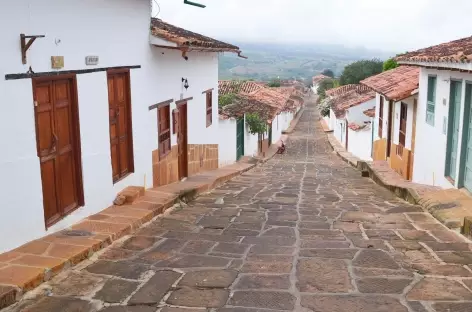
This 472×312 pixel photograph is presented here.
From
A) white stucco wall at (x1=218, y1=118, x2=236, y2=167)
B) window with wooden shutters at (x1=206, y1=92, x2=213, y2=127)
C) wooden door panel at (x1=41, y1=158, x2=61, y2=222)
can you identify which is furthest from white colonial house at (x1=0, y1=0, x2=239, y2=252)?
white stucco wall at (x1=218, y1=118, x2=236, y2=167)

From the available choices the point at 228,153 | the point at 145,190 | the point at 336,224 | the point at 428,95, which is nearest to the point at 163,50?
the point at 145,190

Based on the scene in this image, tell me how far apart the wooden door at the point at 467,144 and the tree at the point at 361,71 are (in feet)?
171

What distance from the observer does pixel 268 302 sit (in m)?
4.62

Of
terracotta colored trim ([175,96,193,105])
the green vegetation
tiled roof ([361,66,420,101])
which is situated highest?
tiled roof ([361,66,420,101])

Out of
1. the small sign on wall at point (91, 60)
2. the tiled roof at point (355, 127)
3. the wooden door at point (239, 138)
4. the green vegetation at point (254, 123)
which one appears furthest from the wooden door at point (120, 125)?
the tiled roof at point (355, 127)

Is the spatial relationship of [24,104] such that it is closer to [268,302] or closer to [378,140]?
[268,302]

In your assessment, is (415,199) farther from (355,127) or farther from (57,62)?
(355,127)

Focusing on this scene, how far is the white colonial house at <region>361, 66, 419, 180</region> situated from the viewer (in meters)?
14.3

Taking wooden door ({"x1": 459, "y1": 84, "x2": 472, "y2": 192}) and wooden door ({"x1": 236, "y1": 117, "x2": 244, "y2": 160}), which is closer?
wooden door ({"x1": 459, "y1": 84, "x2": 472, "y2": 192})

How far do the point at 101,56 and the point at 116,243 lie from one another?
270 cm

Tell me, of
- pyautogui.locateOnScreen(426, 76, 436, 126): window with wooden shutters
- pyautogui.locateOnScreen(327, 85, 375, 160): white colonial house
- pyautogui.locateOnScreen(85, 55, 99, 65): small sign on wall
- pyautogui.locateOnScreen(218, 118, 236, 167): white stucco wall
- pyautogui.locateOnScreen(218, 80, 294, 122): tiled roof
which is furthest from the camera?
pyautogui.locateOnScreen(327, 85, 375, 160): white colonial house

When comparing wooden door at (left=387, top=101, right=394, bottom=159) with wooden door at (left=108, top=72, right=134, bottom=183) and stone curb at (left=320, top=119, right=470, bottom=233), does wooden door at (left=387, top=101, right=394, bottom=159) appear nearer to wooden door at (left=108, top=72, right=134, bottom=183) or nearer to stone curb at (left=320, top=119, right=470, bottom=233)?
stone curb at (left=320, top=119, right=470, bottom=233)

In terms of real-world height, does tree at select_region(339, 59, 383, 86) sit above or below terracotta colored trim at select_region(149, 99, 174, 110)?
above

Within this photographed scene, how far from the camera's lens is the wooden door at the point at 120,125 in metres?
8.18
